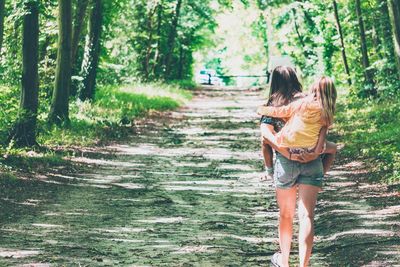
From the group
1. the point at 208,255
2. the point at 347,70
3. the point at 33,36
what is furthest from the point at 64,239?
the point at 347,70

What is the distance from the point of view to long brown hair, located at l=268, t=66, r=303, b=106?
22.6ft

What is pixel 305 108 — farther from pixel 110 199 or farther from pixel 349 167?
pixel 349 167

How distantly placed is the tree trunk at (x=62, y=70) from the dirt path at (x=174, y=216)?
2.60 m

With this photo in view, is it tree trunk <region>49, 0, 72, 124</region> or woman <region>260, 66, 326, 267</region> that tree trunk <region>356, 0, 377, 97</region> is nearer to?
tree trunk <region>49, 0, 72, 124</region>

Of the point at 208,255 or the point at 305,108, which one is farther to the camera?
the point at 208,255

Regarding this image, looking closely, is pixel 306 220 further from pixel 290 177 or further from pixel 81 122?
pixel 81 122

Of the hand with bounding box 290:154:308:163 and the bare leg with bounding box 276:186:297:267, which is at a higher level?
Result: the hand with bounding box 290:154:308:163

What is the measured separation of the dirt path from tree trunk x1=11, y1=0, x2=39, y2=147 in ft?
3.91

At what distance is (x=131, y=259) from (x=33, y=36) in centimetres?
848

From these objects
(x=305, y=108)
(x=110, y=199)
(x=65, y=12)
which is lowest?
(x=110, y=199)

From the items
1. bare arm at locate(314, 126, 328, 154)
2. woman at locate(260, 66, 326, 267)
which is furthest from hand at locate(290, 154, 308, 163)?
bare arm at locate(314, 126, 328, 154)

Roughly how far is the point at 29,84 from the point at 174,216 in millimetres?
6249

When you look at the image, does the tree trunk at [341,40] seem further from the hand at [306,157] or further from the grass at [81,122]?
the hand at [306,157]

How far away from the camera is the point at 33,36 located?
15.1m
